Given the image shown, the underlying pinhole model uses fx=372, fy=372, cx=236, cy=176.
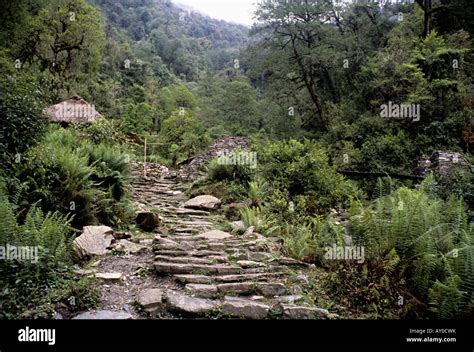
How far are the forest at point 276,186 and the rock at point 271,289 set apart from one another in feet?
0.11

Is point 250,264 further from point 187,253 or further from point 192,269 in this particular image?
point 187,253

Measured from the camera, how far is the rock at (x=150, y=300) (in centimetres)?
371

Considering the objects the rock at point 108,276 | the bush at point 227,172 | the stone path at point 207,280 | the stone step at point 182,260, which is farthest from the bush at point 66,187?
the bush at point 227,172

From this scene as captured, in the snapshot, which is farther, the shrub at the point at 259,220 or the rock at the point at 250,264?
the shrub at the point at 259,220

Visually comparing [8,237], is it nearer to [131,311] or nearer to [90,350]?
[131,311]

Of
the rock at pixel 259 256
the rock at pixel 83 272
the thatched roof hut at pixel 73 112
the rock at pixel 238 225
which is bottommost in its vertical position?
the rock at pixel 259 256

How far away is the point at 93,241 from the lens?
516 centimetres

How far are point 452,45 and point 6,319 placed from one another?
1736cm

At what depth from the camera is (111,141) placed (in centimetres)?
1145

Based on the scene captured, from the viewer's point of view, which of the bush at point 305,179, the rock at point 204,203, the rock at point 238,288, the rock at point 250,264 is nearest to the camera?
the rock at point 238,288

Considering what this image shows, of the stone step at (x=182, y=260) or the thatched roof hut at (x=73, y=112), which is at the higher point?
the thatched roof hut at (x=73, y=112)

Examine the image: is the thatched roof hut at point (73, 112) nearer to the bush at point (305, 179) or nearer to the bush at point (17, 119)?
the bush at point (17, 119)

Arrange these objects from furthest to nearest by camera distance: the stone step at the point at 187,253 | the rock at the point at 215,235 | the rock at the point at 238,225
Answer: the rock at the point at 238,225 < the rock at the point at 215,235 < the stone step at the point at 187,253

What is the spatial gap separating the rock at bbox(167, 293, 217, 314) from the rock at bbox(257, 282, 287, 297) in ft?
2.07
